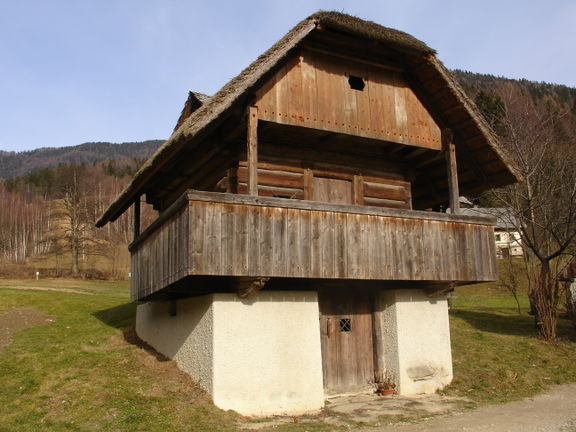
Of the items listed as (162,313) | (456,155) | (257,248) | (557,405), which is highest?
(456,155)

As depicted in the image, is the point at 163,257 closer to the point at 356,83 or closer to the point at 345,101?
the point at 345,101

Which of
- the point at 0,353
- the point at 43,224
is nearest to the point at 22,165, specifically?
the point at 43,224

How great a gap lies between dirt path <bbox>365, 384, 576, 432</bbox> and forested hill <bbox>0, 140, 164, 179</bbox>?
497ft

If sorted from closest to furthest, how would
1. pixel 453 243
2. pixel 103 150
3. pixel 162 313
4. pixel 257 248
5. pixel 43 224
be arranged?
pixel 257 248 < pixel 453 243 < pixel 162 313 < pixel 43 224 < pixel 103 150

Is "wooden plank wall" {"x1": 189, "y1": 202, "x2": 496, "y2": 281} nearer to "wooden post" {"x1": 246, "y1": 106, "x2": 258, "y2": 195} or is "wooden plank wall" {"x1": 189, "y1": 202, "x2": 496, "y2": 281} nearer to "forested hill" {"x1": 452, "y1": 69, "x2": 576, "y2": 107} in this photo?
"wooden post" {"x1": 246, "y1": 106, "x2": 258, "y2": 195}

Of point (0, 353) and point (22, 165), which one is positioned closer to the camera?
point (0, 353)

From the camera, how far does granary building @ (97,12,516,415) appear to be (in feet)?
35.3

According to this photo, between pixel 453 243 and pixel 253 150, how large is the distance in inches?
209

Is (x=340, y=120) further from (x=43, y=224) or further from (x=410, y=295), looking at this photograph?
(x=43, y=224)

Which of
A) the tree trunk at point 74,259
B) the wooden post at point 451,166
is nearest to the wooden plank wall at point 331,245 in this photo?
the wooden post at point 451,166

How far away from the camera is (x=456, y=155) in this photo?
1492 centimetres

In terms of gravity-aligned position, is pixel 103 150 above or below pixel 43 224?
above

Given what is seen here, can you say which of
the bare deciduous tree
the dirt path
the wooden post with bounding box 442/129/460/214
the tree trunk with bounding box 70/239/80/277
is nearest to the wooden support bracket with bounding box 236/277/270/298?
the dirt path

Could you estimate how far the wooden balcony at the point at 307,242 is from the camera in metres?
10.3
